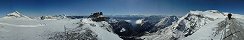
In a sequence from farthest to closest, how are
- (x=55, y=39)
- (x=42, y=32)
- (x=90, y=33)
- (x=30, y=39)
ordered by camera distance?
(x=90, y=33) → (x=42, y=32) → (x=55, y=39) → (x=30, y=39)

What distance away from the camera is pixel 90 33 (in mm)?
101875

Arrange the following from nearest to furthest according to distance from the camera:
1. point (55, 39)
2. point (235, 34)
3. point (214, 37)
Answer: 1. point (235, 34)
2. point (214, 37)
3. point (55, 39)

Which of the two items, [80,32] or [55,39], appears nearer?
[55,39]

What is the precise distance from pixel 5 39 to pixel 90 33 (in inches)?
1145

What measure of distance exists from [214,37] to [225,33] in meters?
2.39

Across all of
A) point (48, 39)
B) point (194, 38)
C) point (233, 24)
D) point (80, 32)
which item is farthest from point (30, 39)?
point (233, 24)

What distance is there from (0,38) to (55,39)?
1435 centimetres

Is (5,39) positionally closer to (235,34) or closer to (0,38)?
(0,38)

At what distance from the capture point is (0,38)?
76812mm

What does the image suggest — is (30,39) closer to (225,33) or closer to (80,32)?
(80,32)

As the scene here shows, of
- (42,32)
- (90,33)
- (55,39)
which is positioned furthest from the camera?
(90,33)

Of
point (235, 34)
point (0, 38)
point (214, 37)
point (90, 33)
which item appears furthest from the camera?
point (90, 33)

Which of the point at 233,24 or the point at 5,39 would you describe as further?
the point at 5,39

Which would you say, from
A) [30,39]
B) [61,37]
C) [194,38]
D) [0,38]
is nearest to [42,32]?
[61,37]
